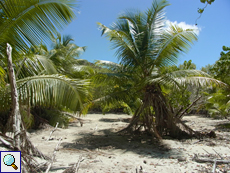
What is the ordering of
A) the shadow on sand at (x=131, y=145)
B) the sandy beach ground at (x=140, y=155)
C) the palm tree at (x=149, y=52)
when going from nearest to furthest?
the sandy beach ground at (x=140, y=155)
the shadow on sand at (x=131, y=145)
the palm tree at (x=149, y=52)

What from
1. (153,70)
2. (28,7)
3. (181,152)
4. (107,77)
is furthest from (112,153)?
(28,7)

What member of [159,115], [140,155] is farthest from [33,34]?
[159,115]

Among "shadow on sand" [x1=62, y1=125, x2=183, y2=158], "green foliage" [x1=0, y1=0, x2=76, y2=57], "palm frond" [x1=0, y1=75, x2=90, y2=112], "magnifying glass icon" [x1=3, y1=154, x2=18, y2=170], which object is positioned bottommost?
"shadow on sand" [x1=62, y1=125, x2=183, y2=158]

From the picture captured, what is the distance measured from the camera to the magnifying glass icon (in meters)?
2.45

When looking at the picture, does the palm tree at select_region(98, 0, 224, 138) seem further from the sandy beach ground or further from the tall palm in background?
the tall palm in background

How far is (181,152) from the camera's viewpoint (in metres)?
5.96

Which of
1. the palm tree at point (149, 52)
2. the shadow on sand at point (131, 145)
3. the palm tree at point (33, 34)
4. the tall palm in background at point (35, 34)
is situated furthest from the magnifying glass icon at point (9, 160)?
the palm tree at point (149, 52)

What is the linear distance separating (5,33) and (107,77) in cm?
491

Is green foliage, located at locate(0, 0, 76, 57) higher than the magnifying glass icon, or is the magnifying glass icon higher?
green foliage, located at locate(0, 0, 76, 57)


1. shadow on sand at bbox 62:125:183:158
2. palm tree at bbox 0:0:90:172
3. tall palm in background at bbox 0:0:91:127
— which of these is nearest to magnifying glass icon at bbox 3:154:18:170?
palm tree at bbox 0:0:90:172

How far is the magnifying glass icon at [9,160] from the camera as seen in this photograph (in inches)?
96.6

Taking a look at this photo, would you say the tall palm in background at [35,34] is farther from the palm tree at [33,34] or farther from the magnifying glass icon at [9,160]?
the magnifying glass icon at [9,160]

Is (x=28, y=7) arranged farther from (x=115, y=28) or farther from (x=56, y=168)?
(x=115, y=28)

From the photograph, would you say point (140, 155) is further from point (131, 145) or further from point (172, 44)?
→ point (172, 44)
